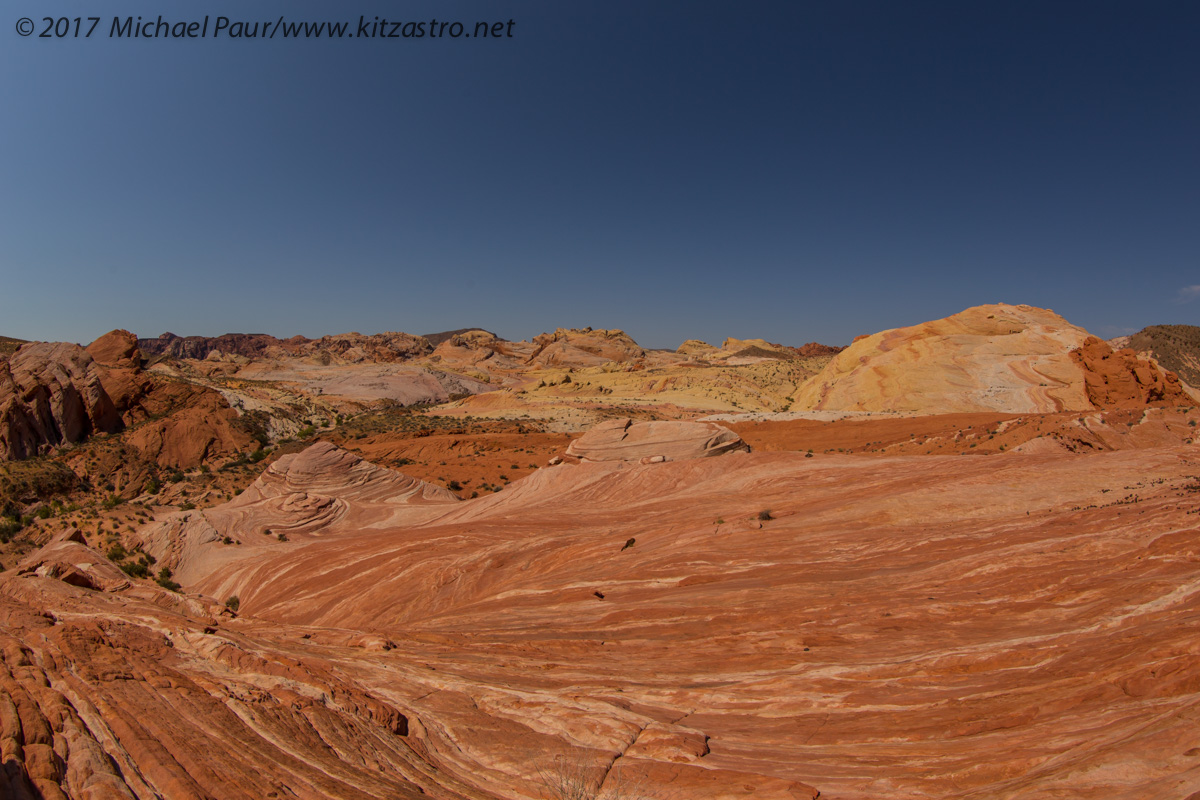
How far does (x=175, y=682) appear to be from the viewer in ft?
18.9

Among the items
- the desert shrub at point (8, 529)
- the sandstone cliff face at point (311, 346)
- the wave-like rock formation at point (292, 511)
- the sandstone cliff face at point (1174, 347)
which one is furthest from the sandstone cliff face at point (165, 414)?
the sandstone cliff face at point (1174, 347)

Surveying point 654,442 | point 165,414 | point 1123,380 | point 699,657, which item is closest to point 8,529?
point 165,414

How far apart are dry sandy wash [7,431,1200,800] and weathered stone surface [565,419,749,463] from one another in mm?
6585

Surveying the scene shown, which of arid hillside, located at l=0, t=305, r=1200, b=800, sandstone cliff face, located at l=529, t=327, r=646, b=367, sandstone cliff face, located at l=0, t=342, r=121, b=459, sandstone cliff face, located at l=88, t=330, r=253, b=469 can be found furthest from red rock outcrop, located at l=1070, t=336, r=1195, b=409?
sandstone cliff face, located at l=529, t=327, r=646, b=367

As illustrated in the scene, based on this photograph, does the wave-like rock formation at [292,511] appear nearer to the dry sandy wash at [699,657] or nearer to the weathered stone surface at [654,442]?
the dry sandy wash at [699,657]

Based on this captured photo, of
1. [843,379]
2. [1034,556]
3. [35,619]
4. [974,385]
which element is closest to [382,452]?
[35,619]

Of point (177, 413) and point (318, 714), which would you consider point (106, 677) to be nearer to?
point (318, 714)

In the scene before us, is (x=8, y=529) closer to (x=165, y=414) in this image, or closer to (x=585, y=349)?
(x=165, y=414)

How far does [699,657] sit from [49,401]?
4035 centimetres

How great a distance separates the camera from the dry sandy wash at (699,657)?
14.8ft

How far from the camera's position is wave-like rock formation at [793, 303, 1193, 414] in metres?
32.2

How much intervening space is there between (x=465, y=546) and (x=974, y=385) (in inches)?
1574

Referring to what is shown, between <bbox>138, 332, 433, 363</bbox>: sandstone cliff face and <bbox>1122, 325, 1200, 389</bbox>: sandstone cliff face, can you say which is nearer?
<bbox>1122, 325, 1200, 389</bbox>: sandstone cliff face

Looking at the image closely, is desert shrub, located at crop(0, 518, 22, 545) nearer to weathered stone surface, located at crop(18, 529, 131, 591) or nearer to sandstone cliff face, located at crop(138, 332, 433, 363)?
weathered stone surface, located at crop(18, 529, 131, 591)
